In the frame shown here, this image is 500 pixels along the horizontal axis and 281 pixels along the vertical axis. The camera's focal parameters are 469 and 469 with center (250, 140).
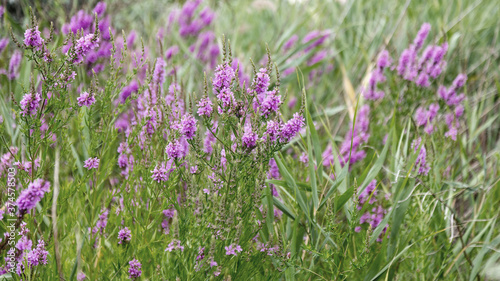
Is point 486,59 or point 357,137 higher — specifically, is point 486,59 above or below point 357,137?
above

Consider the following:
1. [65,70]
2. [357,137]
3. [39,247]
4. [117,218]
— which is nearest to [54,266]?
[39,247]

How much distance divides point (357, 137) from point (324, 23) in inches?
107

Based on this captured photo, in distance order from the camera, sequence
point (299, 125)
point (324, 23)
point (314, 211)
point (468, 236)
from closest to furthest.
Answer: point (299, 125), point (314, 211), point (468, 236), point (324, 23)

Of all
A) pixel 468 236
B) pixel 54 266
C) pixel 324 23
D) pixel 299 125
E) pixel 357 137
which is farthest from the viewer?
pixel 324 23

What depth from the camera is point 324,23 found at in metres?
Answer: 4.98

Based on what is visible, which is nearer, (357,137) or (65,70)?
(65,70)

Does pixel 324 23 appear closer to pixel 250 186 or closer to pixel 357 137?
pixel 357 137

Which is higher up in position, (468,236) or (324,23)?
(324,23)

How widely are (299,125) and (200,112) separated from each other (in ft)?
0.98

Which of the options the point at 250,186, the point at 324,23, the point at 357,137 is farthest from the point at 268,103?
the point at 324,23

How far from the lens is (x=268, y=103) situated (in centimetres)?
142

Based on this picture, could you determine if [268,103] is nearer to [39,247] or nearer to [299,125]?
[299,125]

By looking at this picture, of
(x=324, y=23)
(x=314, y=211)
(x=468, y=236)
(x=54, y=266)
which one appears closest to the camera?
(x=54, y=266)

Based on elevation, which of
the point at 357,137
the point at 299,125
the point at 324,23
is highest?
the point at 324,23
